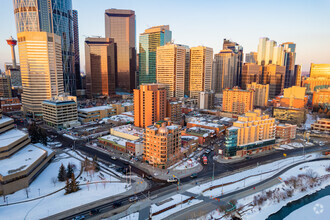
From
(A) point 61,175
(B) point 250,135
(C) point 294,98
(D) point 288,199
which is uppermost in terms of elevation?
(C) point 294,98

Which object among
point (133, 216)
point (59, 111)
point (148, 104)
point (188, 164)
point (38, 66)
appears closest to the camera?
point (133, 216)

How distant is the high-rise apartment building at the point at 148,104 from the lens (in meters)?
118

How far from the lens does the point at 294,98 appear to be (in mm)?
173500

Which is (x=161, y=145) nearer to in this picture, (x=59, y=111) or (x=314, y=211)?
(x=314, y=211)

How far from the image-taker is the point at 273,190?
65.8m

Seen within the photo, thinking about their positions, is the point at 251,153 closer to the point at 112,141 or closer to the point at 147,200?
the point at 147,200

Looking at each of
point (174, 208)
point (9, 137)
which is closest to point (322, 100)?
point (174, 208)

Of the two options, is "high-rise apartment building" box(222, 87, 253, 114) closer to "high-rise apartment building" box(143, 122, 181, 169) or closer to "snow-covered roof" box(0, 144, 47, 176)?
"high-rise apartment building" box(143, 122, 181, 169)

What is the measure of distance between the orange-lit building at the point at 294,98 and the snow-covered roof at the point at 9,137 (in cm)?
18082

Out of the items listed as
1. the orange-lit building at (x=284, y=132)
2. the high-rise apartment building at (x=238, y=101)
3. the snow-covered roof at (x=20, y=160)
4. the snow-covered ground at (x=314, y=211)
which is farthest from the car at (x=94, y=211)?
the high-rise apartment building at (x=238, y=101)

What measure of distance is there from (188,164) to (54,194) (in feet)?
151

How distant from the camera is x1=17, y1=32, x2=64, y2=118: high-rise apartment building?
153 m

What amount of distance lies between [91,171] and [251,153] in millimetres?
66159

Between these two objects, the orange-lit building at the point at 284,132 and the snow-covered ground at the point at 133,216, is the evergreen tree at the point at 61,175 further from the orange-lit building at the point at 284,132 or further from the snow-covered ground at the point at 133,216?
the orange-lit building at the point at 284,132
